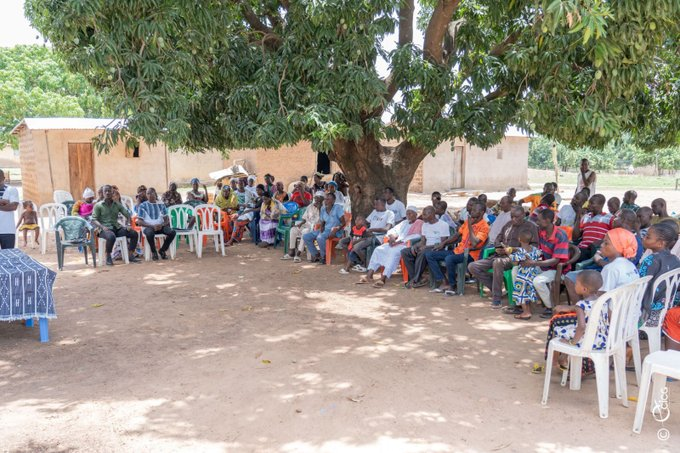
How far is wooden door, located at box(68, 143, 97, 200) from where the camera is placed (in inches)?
742

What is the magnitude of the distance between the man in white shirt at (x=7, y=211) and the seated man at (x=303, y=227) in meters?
4.47

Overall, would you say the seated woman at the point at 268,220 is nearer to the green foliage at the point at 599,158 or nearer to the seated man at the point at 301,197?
the seated man at the point at 301,197

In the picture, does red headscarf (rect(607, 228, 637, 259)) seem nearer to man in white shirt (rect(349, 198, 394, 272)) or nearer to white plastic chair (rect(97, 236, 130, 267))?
man in white shirt (rect(349, 198, 394, 272))

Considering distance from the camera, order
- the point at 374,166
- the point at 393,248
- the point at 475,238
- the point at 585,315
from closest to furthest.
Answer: the point at 585,315, the point at 475,238, the point at 393,248, the point at 374,166

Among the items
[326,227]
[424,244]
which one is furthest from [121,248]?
[424,244]

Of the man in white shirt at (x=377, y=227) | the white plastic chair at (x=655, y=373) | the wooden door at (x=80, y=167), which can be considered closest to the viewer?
the white plastic chair at (x=655, y=373)

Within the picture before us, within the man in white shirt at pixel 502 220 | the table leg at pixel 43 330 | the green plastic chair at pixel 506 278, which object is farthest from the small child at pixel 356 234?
the table leg at pixel 43 330

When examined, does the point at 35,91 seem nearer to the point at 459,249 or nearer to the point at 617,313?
the point at 459,249

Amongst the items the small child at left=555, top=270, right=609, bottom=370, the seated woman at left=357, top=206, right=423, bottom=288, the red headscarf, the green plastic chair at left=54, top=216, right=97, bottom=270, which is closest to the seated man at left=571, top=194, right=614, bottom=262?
the seated woman at left=357, top=206, right=423, bottom=288

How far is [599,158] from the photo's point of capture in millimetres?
46094

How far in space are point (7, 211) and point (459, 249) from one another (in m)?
5.90

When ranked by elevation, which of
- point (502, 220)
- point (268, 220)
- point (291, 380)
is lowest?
point (291, 380)

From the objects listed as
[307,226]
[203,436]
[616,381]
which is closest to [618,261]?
[616,381]

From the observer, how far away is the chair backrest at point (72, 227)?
9891 millimetres
